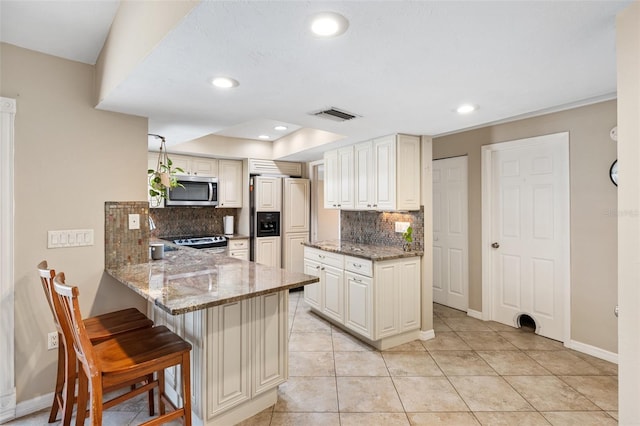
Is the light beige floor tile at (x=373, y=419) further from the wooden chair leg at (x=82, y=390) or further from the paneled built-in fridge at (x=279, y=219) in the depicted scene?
the paneled built-in fridge at (x=279, y=219)

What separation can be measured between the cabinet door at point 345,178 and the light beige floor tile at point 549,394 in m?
2.31

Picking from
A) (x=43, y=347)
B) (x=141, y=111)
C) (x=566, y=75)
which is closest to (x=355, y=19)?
(x=566, y=75)

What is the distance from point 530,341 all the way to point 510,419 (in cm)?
149

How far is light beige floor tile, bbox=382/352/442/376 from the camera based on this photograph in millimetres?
2619

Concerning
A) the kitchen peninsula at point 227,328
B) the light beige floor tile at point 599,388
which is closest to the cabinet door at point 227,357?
the kitchen peninsula at point 227,328

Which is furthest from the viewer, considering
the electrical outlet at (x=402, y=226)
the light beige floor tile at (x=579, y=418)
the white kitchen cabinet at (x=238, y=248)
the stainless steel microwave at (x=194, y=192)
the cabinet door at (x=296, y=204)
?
the cabinet door at (x=296, y=204)

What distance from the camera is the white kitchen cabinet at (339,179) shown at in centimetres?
386

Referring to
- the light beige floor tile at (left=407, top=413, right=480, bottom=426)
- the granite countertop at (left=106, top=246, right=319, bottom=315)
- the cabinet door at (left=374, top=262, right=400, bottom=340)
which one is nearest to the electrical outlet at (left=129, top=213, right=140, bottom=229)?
the granite countertop at (left=106, top=246, right=319, bottom=315)

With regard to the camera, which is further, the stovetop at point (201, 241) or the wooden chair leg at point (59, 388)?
the stovetop at point (201, 241)

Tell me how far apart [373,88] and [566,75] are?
111 centimetres

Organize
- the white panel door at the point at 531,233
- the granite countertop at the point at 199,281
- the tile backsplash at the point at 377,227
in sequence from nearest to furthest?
the granite countertop at the point at 199,281 → the white panel door at the point at 531,233 → the tile backsplash at the point at 377,227

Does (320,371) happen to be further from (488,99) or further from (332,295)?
(488,99)

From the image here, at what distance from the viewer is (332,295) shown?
11.7ft

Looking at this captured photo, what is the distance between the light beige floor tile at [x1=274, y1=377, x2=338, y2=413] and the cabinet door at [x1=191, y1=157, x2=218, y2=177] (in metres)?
3.38
